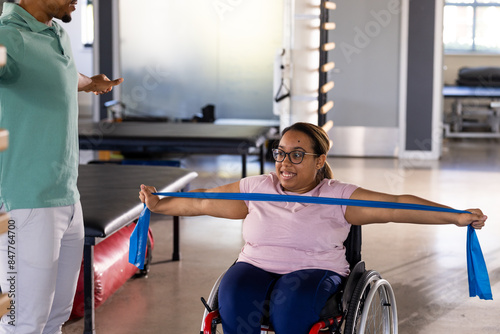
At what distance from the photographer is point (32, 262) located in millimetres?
1951

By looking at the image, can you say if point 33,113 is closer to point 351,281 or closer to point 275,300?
point 275,300

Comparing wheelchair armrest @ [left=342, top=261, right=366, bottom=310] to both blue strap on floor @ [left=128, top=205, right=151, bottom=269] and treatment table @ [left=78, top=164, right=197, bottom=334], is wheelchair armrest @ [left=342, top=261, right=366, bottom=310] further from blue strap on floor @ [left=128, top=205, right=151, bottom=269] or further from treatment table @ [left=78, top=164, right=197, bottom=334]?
treatment table @ [left=78, top=164, right=197, bottom=334]

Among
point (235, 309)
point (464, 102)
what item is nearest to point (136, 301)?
point (235, 309)

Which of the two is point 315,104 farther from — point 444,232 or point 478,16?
point 478,16

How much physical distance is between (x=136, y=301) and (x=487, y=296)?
1.72m

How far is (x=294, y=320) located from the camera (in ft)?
6.64

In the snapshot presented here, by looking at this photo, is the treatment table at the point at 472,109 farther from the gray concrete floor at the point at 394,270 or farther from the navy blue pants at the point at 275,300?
the navy blue pants at the point at 275,300

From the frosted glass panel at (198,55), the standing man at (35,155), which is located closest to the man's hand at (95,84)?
the standing man at (35,155)

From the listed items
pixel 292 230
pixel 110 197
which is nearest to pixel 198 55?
pixel 110 197

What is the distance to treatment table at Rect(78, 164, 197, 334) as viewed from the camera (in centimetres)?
270

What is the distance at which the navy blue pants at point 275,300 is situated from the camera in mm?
2031

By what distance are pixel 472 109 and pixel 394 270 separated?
645 cm

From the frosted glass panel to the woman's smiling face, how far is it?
6.15 meters

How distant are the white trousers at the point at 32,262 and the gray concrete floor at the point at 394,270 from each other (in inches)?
39.2
